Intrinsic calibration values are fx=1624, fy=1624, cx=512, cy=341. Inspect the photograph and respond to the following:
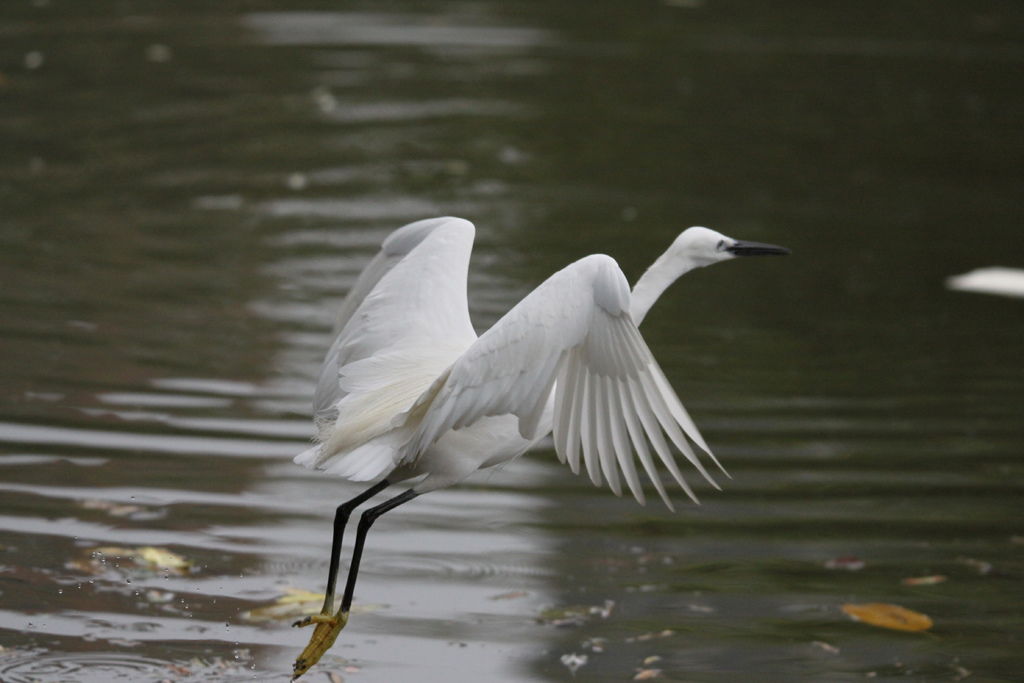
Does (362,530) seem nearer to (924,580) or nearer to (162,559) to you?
(162,559)

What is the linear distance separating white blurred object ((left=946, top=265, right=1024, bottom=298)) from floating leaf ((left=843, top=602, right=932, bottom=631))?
11.0ft

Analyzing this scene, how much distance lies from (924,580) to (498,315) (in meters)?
2.53

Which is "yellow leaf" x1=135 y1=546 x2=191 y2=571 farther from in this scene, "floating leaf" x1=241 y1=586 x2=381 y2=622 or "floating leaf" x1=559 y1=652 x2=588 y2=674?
"floating leaf" x1=559 y1=652 x2=588 y2=674

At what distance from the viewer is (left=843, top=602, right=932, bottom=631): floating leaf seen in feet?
14.5

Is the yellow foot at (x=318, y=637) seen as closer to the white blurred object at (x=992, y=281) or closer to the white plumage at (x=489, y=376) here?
the white plumage at (x=489, y=376)

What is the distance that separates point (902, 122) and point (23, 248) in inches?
238

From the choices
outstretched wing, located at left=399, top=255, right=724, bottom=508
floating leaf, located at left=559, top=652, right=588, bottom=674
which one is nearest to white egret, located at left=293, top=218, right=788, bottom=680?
outstretched wing, located at left=399, top=255, right=724, bottom=508

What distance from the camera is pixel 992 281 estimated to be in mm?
7688

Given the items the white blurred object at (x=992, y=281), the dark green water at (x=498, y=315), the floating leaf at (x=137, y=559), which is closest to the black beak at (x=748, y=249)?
the dark green water at (x=498, y=315)

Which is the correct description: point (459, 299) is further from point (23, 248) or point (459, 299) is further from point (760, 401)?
point (23, 248)

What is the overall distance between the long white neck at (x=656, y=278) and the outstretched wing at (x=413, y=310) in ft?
1.55

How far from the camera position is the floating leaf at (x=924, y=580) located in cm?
467

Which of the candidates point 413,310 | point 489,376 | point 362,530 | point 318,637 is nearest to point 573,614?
point 362,530

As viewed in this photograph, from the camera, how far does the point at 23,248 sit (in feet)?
24.5
